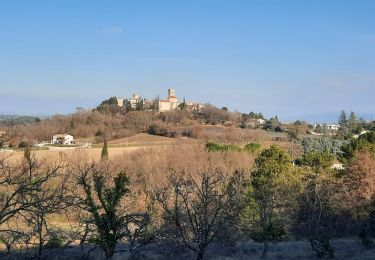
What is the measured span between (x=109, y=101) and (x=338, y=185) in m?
84.3

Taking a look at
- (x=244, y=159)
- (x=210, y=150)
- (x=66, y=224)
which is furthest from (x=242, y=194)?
(x=210, y=150)

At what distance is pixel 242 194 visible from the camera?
2136cm

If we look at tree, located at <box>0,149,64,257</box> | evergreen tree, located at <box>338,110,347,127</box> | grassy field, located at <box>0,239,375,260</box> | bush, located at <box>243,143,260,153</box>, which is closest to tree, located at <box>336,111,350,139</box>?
evergreen tree, located at <box>338,110,347,127</box>

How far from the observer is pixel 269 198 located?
19297 mm

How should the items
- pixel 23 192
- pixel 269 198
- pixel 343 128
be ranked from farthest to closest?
1. pixel 343 128
2. pixel 269 198
3. pixel 23 192

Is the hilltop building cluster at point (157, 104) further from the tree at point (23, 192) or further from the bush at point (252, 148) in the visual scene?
the tree at point (23, 192)

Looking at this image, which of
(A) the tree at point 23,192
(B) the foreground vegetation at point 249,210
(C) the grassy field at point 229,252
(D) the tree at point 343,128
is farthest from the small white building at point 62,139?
(A) the tree at point 23,192

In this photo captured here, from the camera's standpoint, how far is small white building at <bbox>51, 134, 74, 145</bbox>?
65.6 metres

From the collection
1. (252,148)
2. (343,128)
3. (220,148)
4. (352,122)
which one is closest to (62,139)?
(220,148)

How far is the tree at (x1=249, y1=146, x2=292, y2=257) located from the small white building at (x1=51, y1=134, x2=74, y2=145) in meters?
46.3

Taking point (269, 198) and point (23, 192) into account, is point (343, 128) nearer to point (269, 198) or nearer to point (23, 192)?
point (269, 198)

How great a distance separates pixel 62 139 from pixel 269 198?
2056 inches

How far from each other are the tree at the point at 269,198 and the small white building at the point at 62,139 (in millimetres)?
46298

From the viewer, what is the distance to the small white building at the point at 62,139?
2583 inches
